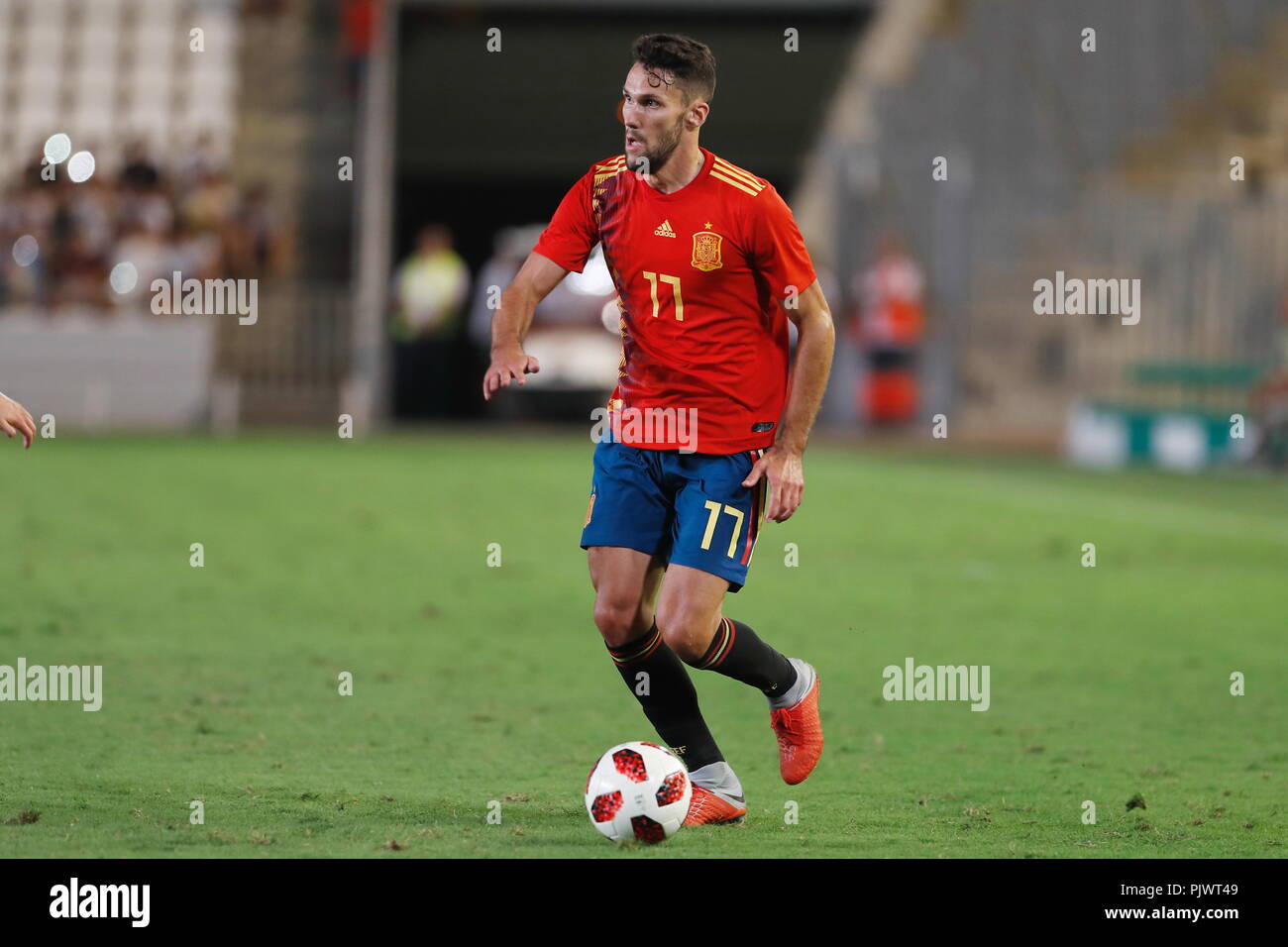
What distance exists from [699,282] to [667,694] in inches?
50.8

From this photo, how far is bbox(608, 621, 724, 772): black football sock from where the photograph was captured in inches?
251

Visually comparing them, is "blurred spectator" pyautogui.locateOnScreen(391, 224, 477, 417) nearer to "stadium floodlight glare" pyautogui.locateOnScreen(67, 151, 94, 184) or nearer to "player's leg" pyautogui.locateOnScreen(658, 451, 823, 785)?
"stadium floodlight glare" pyautogui.locateOnScreen(67, 151, 94, 184)

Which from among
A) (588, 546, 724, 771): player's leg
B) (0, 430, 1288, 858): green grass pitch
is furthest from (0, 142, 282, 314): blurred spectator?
(588, 546, 724, 771): player's leg

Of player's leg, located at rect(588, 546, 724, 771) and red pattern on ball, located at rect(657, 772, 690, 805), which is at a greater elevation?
player's leg, located at rect(588, 546, 724, 771)

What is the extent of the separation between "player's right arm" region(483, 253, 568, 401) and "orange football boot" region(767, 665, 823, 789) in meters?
1.35

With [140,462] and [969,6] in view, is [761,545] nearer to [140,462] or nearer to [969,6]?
[140,462]

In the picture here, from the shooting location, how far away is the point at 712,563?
6.18 metres

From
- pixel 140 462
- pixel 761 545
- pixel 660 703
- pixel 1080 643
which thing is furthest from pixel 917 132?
pixel 660 703

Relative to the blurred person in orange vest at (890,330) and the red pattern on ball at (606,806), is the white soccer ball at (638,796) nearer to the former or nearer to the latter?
Result: the red pattern on ball at (606,806)

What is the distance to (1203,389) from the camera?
25578 mm

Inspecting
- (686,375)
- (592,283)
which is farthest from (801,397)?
(592,283)

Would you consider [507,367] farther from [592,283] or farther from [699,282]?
[592,283]

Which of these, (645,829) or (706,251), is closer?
(645,829)

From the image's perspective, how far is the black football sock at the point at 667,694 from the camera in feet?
21.0
